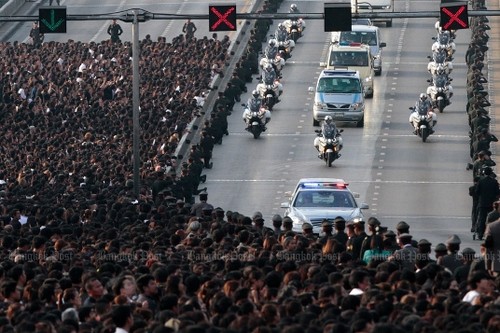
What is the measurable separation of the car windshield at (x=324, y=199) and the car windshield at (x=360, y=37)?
27102 mm

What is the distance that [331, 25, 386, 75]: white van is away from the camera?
65.8 metres

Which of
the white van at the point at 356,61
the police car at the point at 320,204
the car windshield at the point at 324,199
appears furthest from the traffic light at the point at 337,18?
the white van at the point at 356,61

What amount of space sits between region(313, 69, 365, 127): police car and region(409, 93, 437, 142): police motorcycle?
8.05 feet

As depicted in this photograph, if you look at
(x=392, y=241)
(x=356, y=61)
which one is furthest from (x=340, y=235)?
(x=356, y=61)

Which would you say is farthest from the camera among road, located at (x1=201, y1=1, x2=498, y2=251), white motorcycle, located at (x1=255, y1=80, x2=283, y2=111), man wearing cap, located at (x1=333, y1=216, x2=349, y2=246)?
white motorcycle, located at (x1=255, y1=80, x2=283, y2=111)

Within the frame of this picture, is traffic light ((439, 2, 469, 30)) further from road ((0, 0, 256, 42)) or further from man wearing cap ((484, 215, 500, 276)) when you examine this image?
road ((0, 0, 256, 42))

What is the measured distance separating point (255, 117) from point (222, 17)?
433 inches

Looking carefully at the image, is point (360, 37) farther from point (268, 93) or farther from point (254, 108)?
point (254, 108)

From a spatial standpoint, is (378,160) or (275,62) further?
(275,62)

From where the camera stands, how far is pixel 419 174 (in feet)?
165

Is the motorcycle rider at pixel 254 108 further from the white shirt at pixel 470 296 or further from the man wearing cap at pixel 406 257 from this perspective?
the white shirt at pixel 470 296

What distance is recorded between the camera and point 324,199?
39.7 m

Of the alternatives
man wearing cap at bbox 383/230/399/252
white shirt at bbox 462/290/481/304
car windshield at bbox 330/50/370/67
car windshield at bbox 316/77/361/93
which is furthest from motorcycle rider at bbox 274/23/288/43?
white shirt at bbox 462/290/481/304

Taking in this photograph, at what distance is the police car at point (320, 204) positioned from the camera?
1512 inches
